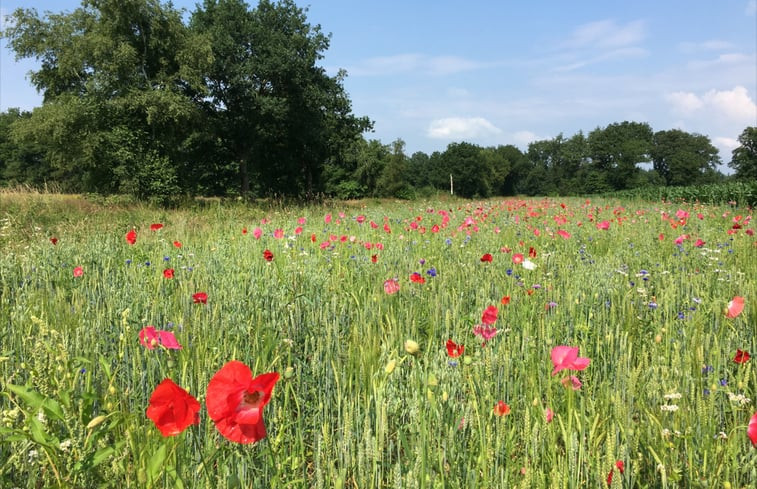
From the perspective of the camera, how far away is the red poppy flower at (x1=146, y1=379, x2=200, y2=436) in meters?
0.91

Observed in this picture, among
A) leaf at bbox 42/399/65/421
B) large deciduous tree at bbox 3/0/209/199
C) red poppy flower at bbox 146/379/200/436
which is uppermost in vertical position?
large deciduous tree at bbox 3/0/209/199

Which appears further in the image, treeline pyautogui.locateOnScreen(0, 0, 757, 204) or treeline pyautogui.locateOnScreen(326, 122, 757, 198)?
treeline pyautogui.locateOnScreen(326, 122, 757, 198)

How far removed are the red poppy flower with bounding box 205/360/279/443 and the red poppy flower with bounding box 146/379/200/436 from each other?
82mm

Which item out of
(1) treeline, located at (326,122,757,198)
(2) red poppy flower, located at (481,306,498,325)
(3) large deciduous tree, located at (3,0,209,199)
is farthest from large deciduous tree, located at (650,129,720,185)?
(2) red poppy flower, located at (481,306,498,325)

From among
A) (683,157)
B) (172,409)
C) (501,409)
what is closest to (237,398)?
(172,409)

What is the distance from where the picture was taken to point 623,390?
1.68m

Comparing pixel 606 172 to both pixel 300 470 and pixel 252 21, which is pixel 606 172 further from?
pixel 300 470

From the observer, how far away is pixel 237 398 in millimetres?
877

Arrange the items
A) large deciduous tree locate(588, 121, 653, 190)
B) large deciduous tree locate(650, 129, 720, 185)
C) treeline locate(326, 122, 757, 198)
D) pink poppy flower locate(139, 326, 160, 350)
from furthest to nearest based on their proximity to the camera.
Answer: large deciduous tree locate(650, 129, 720, 185) < large deciduous tree locate(588, 121, 653, 190) < treeline locate(326, 122, 757, 198) < pink poppy flower locate(139, 326, 160, 350)

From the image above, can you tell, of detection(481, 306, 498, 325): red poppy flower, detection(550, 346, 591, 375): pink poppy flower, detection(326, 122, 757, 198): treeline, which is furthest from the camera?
detection(326, 122, 757, 198): treeline

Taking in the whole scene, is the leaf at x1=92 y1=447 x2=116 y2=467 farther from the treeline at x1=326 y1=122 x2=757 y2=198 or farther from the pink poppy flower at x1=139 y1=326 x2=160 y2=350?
the treeline at x1=326 y1=122 x2=757 y2=198

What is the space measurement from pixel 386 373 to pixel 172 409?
496 mm

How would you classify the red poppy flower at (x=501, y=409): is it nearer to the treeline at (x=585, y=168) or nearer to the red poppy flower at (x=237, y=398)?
the red poppy flower at (x=237, y=398)

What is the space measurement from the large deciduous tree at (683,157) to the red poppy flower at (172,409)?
103m
